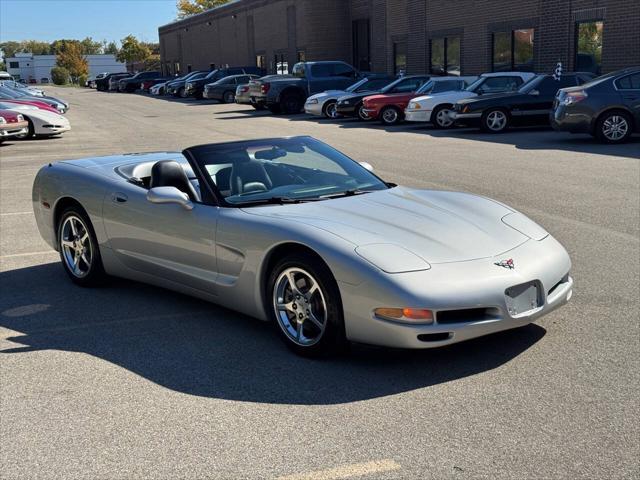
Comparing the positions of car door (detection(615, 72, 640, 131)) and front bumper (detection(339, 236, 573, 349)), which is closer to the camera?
front bumper (detection(339, 236, 573, 349))

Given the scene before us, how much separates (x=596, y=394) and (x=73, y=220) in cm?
458

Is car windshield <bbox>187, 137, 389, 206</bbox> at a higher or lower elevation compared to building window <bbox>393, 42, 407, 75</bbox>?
lower

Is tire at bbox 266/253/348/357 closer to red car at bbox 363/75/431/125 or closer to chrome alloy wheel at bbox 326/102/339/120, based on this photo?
red car at bbox 363/75/431/125

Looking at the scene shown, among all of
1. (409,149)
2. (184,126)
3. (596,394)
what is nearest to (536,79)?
(409,149)

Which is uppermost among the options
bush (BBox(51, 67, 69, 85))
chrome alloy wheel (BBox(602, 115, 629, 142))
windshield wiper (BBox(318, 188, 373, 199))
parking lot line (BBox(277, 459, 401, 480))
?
bush (BBox(51, 67, 69, 85))

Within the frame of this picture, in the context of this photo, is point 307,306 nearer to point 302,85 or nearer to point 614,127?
point 614,127

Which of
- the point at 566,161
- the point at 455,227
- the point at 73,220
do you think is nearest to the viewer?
the point at 455,227

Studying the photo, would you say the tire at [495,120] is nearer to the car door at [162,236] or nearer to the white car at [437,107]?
the white car at [437,107]

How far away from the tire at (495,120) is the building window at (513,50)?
882 cm

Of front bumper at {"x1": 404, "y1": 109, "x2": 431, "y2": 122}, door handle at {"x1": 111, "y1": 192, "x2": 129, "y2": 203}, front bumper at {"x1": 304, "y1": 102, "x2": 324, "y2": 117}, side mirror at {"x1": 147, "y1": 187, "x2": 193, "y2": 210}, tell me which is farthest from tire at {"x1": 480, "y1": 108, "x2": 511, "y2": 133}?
side mirror at {"x1": 147, "y1": 187, "x2": 193, "y2": 210}

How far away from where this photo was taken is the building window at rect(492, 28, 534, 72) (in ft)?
94.7

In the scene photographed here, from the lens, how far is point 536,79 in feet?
69.1

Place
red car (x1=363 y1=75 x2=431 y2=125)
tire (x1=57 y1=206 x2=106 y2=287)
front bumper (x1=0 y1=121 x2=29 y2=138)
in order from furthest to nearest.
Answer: red car (x1=363 y1=75 x2=431 y2=125) < front bumper (x1=0 y1=121 x2=29 y2=138) < tire (x1=57 y1=206 x2=106 y2=287)

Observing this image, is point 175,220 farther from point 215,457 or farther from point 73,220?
point 215,457
